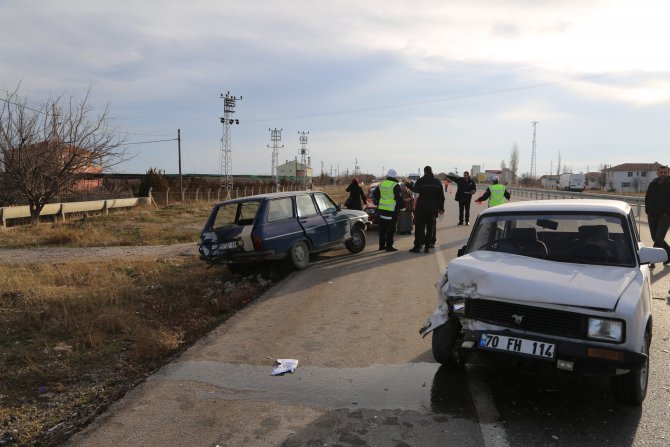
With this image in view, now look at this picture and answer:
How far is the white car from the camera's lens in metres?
3.45

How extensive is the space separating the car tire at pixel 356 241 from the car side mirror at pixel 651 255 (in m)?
7.61

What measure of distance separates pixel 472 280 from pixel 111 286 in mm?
6834

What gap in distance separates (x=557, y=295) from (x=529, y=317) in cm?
26

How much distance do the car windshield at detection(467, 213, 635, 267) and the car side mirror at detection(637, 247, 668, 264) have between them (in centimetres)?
7

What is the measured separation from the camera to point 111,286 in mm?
8680

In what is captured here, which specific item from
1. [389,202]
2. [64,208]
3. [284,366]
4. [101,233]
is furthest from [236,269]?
[64,208]

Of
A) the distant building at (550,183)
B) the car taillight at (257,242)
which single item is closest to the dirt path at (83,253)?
the car taillight at (257,242)

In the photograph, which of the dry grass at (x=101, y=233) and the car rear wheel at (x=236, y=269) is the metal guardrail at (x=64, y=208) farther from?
the car rear wheel at (x=236, y=269)

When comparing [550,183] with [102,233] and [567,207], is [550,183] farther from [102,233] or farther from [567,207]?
[567,207]

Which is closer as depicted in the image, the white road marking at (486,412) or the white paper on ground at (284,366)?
the white road marking at (486,412)

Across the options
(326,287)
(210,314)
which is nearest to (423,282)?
(326,287)

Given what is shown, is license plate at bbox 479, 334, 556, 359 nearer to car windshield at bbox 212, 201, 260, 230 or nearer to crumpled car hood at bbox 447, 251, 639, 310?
crumpled car hood at bbox 447, 251, 639, 310

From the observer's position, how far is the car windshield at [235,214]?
952cm

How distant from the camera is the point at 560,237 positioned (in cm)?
476
